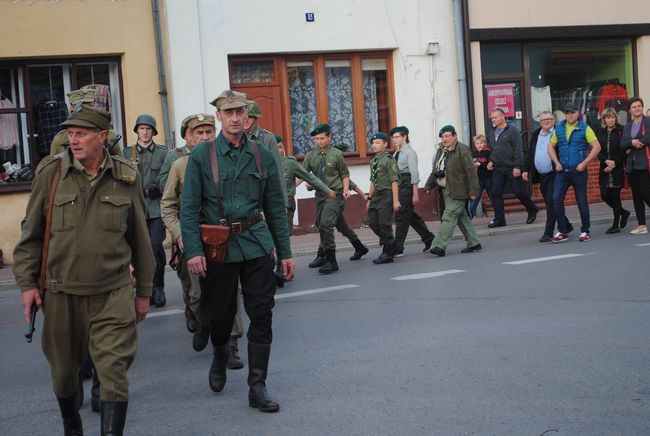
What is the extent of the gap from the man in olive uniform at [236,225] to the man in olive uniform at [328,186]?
240 inches

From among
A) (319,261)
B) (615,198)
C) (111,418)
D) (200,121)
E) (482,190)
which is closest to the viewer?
(111,418)

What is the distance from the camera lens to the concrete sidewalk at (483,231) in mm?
14820

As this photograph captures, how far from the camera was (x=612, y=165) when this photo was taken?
1420 centimetres

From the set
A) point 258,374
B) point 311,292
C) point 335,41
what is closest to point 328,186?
point 311,292

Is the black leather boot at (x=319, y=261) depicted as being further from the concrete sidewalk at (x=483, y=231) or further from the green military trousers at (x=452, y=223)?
the concrete sidewalk at (x=483, y=231)

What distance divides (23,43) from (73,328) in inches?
484

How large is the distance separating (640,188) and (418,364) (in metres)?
8.26

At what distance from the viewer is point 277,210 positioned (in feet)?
20.1

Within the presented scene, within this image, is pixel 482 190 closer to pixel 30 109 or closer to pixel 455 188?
pixel 455 188

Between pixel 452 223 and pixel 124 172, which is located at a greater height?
pixel 124 172

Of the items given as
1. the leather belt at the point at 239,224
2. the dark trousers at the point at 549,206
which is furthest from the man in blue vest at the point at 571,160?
the leather belt at the point at 239,224

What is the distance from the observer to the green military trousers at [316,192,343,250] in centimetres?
1211

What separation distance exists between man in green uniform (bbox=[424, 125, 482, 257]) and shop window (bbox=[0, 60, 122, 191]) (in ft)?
20.4

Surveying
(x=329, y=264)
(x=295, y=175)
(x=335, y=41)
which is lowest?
(x=329, y=264)
